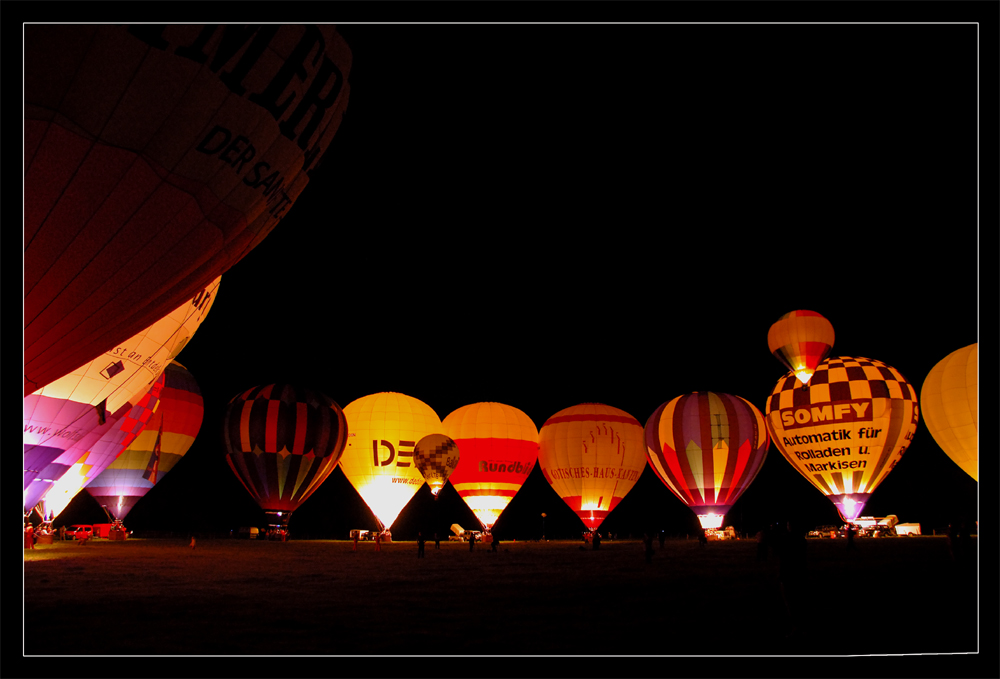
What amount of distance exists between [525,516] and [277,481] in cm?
4674

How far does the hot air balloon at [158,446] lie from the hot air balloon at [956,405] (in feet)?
77.3

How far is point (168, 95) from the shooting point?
6.46 metres

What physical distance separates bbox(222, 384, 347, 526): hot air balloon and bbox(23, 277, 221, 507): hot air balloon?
27.6 feet

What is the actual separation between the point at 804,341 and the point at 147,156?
2123cm

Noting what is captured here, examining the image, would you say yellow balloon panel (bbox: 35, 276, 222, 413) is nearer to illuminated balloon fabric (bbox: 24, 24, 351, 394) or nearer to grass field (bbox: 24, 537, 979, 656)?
grass field (bbox: 24, 537, 979, 656)

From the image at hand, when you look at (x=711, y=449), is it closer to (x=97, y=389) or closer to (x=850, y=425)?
(x=850, y=425)

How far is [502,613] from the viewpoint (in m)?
6.47

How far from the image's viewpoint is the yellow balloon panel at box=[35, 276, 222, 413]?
13.9 m

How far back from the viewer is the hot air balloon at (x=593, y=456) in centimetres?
2812

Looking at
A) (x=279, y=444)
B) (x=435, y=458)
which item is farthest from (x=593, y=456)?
(x=279, y=444)

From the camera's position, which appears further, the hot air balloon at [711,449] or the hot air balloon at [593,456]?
the hot air balloon at [593,456]

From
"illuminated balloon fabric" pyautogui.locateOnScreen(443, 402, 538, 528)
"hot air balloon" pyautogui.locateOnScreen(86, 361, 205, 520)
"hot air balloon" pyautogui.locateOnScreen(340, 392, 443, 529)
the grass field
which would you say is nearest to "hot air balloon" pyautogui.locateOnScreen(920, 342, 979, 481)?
"illuminated balloon fabric" pyautogui.locateOnScreen(443, 402, 538, 528)

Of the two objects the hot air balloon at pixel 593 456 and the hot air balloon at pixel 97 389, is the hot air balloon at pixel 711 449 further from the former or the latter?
the hot air balloon at pixel 97 389

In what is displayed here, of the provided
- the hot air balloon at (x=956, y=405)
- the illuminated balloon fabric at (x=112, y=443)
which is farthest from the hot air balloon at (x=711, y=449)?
the illuminated balloon fabric at (x=112, y=443)
